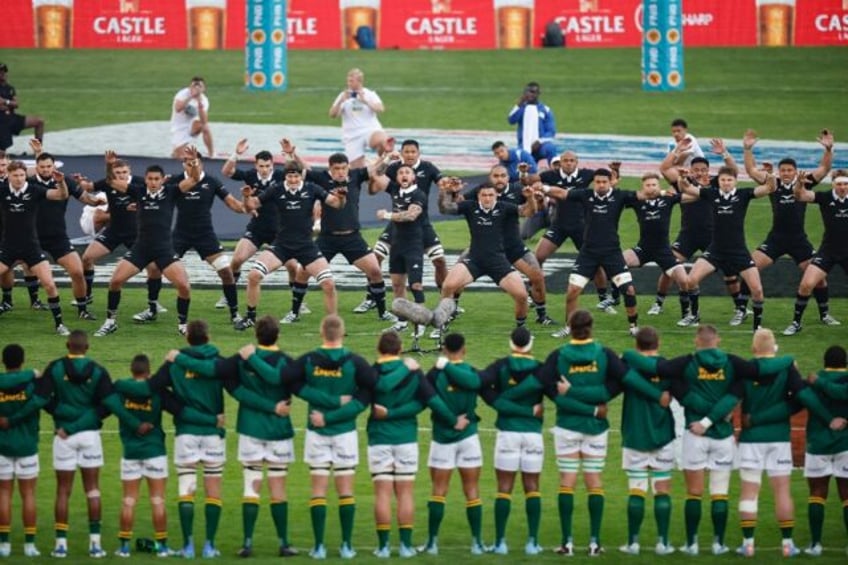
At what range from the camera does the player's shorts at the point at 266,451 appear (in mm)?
16234

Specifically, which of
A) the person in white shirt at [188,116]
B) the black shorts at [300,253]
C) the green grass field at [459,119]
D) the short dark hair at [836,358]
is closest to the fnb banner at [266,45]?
the green grass field at [459,119]

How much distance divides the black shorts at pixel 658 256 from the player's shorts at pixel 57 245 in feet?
27.4

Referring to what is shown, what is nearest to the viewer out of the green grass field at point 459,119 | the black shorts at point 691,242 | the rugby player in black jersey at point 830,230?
the green grass field at point 459,119

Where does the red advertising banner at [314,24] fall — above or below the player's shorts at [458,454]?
above

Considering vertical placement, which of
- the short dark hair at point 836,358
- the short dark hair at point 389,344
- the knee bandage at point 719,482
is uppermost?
the short dark hair at point 389,344

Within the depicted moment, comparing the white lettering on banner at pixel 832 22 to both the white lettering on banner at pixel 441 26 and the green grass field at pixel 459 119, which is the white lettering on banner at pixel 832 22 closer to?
the green grass field at pixel 459 119

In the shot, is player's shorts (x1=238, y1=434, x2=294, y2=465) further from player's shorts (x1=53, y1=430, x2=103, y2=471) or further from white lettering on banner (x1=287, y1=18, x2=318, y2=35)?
white lettering on banner (x1=287, y1=18, x2=318, y2=35)

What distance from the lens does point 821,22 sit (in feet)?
180

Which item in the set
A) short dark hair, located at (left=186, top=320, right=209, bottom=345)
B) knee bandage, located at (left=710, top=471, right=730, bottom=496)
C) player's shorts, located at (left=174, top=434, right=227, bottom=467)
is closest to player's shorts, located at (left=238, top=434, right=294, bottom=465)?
player's shorts, located at (left=174, top=434, right=227, bottom=467)

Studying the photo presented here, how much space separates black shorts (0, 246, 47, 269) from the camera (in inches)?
971

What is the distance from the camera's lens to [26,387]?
53.2 feet

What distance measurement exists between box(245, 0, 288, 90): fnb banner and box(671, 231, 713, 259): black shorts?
24.5 m

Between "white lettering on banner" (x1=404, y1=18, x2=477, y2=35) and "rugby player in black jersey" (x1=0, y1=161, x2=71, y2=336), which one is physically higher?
"white lettering on banner" (x1=404, y1=18, x2=477, y2=35)

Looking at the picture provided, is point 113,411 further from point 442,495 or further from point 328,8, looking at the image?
point 328,8
